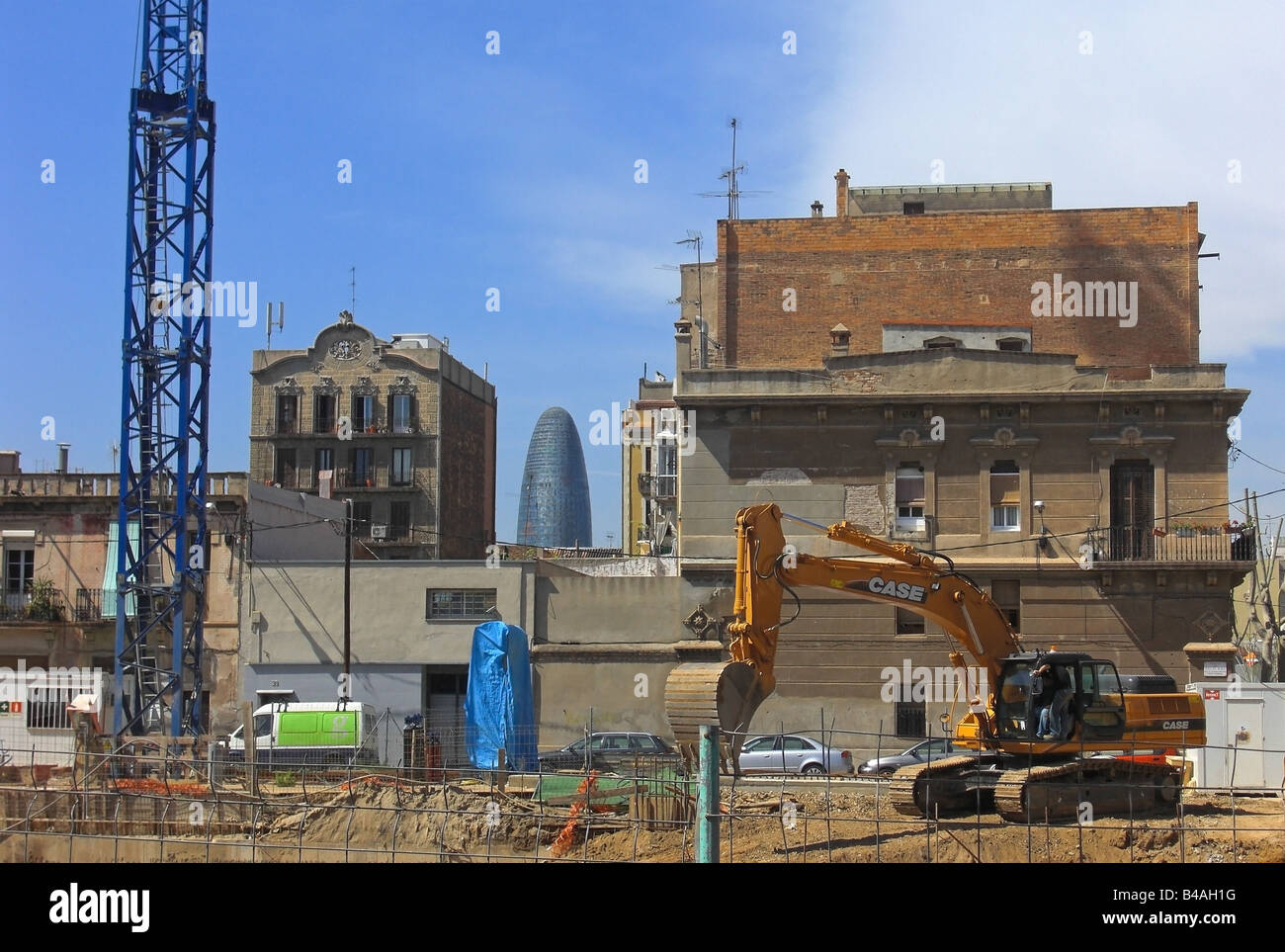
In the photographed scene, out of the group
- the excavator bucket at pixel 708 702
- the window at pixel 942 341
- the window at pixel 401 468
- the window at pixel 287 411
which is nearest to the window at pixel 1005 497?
the window at pixel 942 341

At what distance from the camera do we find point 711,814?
12008mm

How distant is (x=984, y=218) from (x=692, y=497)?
1359 cm

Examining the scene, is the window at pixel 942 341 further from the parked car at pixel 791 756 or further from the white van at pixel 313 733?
the white van at pixel 313 733

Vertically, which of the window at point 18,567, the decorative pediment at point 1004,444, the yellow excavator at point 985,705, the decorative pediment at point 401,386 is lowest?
the yellow excavator at point 985,705

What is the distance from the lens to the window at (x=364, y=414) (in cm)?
6681

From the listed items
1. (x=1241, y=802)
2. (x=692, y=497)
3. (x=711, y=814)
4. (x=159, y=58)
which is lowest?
(x=1241, y=802)

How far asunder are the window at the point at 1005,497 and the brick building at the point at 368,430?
33.0 m

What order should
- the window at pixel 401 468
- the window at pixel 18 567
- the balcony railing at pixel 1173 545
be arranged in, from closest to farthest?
the balcony railing at pixel 1173 545 < the window at pixel 18 567 < the window at pixel 401 468

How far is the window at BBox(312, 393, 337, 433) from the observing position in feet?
220

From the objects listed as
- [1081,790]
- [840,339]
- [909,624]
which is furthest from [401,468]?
[1081,790]

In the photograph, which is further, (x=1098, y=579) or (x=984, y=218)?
(x=984, y=218)

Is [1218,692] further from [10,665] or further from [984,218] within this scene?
[10,665]

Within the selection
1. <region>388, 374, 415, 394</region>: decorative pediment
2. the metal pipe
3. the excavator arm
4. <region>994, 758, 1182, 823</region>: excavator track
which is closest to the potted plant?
<region>388, 374, 415, 394</region>: decorative pediment
